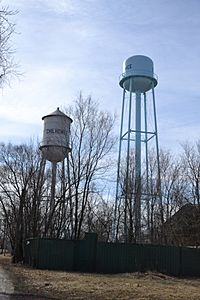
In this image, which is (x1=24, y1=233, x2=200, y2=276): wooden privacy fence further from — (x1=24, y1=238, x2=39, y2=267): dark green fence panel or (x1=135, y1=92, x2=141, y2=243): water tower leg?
(x1=135, y1=92, x2=141, y2=243): water tower leg

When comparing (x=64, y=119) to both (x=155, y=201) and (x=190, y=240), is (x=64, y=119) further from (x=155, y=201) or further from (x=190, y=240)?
(x=190, y=240)

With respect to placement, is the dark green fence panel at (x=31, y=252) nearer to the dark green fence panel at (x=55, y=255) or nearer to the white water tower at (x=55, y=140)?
the dark green fence panel at (x=55, y=255)

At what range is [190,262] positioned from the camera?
27.0 meters

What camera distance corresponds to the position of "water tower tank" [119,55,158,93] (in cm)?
3872

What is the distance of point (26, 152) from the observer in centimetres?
4094

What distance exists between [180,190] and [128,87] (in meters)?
10.7

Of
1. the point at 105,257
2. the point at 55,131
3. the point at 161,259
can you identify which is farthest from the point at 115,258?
the point at 55,131

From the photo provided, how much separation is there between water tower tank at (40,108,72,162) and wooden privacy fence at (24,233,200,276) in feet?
29.7

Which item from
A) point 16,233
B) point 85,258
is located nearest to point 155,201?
point 16,233

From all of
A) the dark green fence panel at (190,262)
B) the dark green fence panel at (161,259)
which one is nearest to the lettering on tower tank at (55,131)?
the dark green fence panel at (161,259)

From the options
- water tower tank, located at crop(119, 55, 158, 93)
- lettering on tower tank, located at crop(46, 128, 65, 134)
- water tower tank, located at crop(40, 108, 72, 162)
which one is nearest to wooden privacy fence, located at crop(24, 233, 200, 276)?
water tower tank, located at crop(40, 108, 72, 162)

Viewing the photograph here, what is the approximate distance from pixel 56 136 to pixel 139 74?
948cm

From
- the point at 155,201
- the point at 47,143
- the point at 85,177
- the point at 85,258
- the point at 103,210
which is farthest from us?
the point at 103,210

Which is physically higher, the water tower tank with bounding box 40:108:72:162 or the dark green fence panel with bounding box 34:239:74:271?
the water tower tank with bounding box 40:108:72:162
